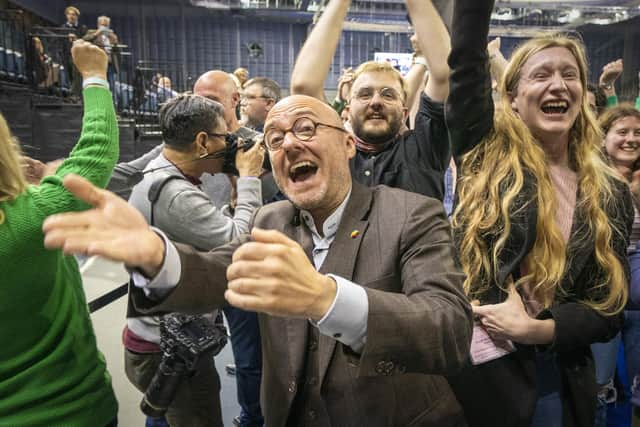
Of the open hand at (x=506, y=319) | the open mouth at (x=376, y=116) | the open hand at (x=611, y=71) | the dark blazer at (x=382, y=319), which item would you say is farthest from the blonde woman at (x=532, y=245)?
the open hand at (x=611, y=71)

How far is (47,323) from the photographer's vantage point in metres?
1.12

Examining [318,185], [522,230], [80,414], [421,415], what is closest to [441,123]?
[522,230]

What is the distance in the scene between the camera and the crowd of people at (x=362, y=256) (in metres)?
0.79

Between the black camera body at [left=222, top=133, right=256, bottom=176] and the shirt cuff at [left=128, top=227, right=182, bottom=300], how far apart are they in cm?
87

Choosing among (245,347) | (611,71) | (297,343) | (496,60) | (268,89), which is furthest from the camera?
(611,71)

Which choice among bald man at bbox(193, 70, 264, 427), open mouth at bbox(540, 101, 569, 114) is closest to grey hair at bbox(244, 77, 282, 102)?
bald man at bbox(193, 70, 264, 427)

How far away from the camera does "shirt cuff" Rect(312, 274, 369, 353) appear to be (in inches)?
29.1

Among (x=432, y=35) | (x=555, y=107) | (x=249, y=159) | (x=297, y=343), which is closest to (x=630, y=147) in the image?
(x=555, y=107)

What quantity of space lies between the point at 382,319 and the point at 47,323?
2.71ft

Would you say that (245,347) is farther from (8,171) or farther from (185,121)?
(8,171)

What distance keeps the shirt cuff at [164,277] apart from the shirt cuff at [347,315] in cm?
29

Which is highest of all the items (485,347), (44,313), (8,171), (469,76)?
(469,76)

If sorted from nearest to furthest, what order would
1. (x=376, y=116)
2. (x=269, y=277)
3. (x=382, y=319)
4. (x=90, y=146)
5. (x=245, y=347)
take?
1. (x=269, y=277)
2. (x=382, y=319)
3. (x=90, y=146)
4. (x=376, y=116)
5. (x=245, y=347)

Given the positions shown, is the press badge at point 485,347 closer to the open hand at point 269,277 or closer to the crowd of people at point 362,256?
the crowd of people at point 362,256
